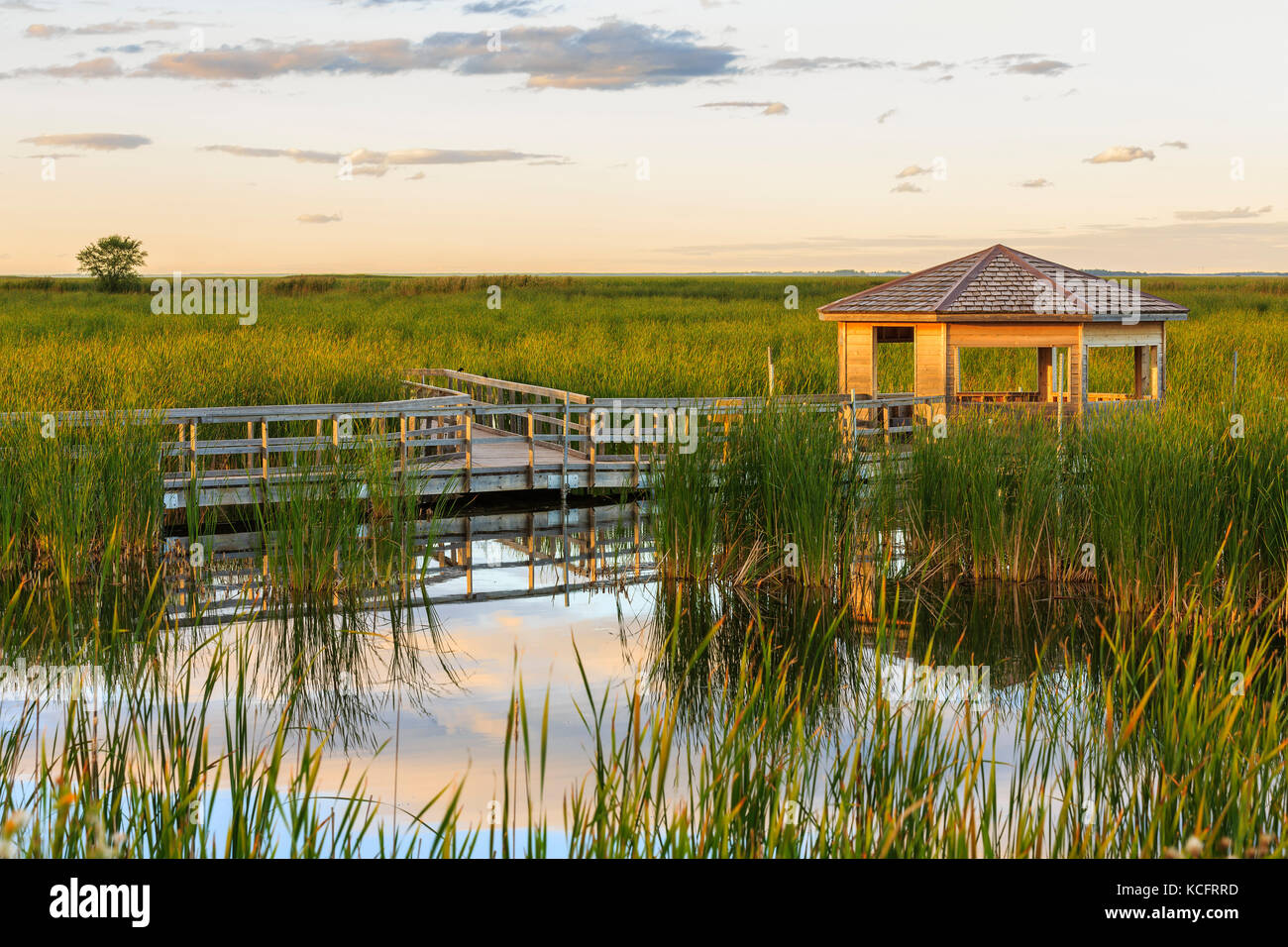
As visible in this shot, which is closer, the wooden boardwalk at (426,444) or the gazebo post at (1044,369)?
the wooden boardwalk at (426,444)

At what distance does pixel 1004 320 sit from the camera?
58.2ft

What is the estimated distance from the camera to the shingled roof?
57.6 feet

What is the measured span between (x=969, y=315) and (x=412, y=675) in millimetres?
11057

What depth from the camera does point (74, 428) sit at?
502 inches

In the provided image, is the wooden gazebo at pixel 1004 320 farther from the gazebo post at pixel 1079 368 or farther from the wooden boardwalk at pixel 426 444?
the wooden boardwalk at pixel 426 444

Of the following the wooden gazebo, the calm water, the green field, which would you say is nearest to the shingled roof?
the wooden gazebo

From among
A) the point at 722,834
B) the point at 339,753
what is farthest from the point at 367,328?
the point at 722,834

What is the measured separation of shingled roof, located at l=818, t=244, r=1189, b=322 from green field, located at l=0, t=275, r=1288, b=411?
1.84 m

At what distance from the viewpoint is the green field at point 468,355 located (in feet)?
65.3

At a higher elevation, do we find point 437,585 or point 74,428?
point 74,428

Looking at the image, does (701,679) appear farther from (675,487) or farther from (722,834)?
(722,834)

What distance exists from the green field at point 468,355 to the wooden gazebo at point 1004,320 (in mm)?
1395

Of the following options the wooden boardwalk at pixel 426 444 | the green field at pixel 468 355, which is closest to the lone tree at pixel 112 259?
the green field at pixel 468 355
